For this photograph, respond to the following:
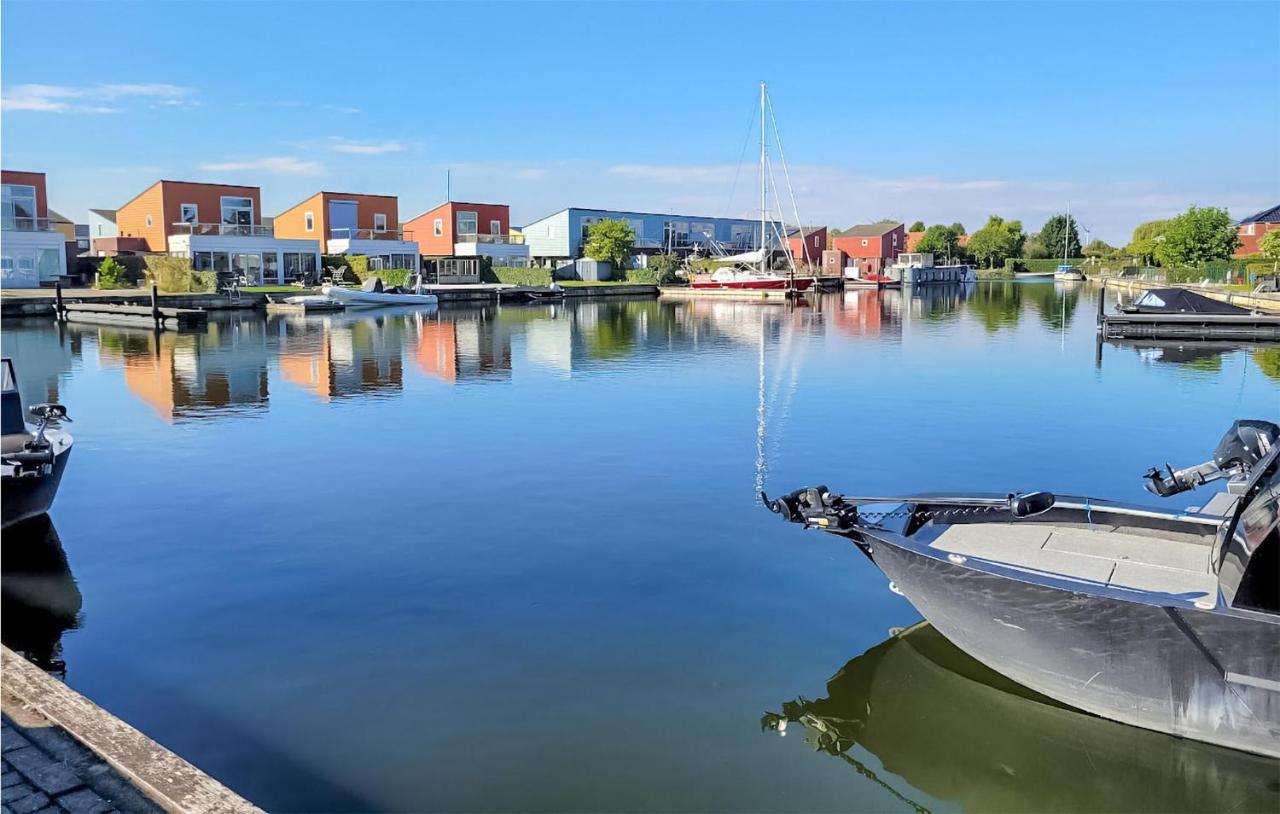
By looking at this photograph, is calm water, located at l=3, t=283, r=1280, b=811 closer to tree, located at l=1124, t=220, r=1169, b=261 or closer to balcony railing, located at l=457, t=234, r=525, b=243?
balcony railing, located at l=457, t=234, r=525, b=243

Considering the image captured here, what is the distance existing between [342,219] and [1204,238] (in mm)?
55372

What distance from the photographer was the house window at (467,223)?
6838cm

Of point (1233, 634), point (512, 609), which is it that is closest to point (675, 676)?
point (512, 609)

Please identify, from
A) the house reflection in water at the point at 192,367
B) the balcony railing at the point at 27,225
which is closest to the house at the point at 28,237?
the balcony railing at the point at 27,225

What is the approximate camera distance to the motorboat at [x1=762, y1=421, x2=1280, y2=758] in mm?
5523

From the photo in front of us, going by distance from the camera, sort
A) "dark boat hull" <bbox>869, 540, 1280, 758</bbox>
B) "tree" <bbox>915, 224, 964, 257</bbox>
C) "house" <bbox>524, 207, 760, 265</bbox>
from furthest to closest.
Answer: "tree" <bbox>915, 224, 964, 257</bbox> < "house" <bbox>524, 207, 760, 265</bbox> < "dark boat hull" <bbox>869, 540, 1280, 758</bbox>

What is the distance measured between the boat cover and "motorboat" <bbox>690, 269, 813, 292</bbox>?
28.1 meters

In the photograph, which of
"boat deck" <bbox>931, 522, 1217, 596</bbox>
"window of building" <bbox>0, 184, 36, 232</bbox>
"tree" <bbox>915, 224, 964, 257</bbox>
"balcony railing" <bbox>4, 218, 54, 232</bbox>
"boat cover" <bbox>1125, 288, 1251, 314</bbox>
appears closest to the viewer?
"boat deck" <bbox>931, 522, 1217, 596</bbox>

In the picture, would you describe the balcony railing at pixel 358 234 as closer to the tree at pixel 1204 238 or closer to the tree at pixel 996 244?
the tree at pixel 1204 238

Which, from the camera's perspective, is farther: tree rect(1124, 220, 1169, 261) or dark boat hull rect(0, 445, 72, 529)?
tree rect(1124, 220, 1169, 261)

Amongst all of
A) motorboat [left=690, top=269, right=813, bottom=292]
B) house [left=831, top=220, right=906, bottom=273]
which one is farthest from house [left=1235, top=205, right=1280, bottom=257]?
motorboat [left=690, top=269, right=813, bottom=292]

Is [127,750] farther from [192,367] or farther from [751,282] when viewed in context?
[751,282]

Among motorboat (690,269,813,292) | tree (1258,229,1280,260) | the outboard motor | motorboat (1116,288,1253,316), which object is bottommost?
the outboard motor

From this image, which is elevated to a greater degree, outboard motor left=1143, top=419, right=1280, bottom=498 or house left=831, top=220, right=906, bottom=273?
house left=831, top=220, right=906, bottom=273
